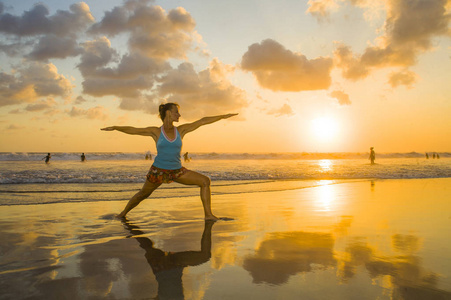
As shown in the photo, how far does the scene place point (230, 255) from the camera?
3.99 m

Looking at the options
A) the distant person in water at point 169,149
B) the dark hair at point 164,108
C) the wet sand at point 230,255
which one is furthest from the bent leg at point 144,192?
the dark hair at point 164,108

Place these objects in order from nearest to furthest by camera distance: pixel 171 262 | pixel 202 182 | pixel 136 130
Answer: pixel 171 262
pixel 136 130
pixel 202 182

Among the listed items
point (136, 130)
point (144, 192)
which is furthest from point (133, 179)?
point (136, 130)

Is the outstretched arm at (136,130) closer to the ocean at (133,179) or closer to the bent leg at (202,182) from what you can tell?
the bent leg at (202,182)

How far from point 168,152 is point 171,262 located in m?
2.79

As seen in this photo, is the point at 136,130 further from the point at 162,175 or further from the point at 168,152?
the point at 162,175

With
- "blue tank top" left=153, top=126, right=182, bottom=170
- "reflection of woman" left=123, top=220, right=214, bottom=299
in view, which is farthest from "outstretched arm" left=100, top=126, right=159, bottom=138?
"reflection of woman" left=123, top=220, right=214, bottom=299

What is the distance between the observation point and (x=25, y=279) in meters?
3.19

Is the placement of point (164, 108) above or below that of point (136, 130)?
above

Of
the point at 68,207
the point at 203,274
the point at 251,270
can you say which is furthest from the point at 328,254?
the point at 68,207

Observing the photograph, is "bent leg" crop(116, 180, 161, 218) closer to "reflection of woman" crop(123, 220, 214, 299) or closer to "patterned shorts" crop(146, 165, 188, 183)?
"patterned shorts" crop(146, 165, 188, 183)

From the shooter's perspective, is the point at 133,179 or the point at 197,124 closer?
the point at 197,124

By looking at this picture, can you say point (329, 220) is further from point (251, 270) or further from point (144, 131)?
point (144, 131)

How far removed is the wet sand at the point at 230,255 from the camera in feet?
9.61
